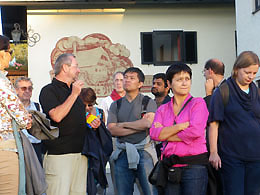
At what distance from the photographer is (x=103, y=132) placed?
18.0 ft

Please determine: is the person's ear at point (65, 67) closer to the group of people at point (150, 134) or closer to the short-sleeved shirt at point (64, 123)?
the group of people at point (150, 134)

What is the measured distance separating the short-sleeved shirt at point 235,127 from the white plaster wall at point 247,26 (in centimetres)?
849

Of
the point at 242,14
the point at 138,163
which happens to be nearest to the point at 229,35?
the point at 242,14

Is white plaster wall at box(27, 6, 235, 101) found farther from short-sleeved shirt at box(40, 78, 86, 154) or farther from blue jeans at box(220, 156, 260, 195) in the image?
blue jeans at box(220, 156, 260, 195)

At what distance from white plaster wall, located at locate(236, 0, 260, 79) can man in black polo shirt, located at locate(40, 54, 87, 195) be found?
8.89 meters

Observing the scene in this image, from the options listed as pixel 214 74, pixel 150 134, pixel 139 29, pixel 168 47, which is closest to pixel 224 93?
pixel 150 134

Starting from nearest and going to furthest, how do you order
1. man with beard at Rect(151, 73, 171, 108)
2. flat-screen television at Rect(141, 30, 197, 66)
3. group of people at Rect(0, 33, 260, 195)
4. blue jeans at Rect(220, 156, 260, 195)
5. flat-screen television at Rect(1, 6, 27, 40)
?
1. group of people at Rect(0, 33, 260, 195)
2. blue jeans at Rect(220, 156, 260, 195)
3. man with beard at Rect(151, 73, 171, 108)
4. flat-screen television at Rect(141, 30, 197, 66)
5. flat-screen television at Rect(1, 6, 27, 40)

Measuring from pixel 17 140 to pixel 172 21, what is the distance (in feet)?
35.1

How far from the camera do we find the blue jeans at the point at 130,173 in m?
5.56

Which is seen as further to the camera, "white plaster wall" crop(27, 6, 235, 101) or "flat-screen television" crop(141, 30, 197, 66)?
"flat-screen television" crop(141, 30, 197, 66)

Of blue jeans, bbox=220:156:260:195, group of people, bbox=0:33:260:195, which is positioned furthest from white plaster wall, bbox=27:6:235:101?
blue jeans, bbox=220:156:260:195

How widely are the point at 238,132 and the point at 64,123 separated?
193cm

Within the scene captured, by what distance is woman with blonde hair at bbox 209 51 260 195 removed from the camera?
4.56 m

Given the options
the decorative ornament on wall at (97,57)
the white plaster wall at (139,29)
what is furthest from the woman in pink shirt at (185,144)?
the white plaster wall at (139,29)
